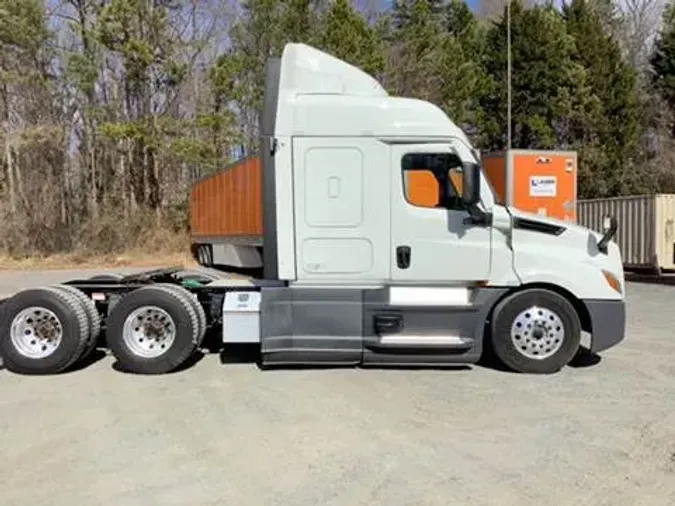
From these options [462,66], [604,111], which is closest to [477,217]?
[462,66]

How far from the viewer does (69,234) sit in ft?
89.7

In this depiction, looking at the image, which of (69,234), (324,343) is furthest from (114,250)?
(324,343)

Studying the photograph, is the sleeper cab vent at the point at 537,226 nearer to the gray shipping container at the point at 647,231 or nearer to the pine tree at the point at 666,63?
the gray shipping container at the point at 647,231

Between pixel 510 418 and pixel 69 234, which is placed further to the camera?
pixel 69 234

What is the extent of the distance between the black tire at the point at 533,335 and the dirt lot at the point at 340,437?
18 centimetres

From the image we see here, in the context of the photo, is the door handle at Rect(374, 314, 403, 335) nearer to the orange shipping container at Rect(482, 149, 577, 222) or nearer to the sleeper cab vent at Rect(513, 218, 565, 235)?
the sleeper cab vent at Rect(513, 218, 565, 235)

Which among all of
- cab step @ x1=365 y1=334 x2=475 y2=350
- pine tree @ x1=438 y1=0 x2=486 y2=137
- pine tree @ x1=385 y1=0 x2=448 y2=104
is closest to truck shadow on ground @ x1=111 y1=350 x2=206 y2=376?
cab step @ x1=365 y1=334 x2=475 y2=350

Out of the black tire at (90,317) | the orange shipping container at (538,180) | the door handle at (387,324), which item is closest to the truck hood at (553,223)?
the door handle at (387,324)

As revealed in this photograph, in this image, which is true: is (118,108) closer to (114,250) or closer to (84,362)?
(114,250)

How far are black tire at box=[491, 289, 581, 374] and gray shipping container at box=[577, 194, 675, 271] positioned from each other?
39.1ft

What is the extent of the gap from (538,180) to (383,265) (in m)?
8.48

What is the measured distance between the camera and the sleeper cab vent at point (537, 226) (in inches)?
294

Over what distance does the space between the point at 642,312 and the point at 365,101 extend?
24.3 feet

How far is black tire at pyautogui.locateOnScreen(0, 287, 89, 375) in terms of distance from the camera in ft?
24.6
